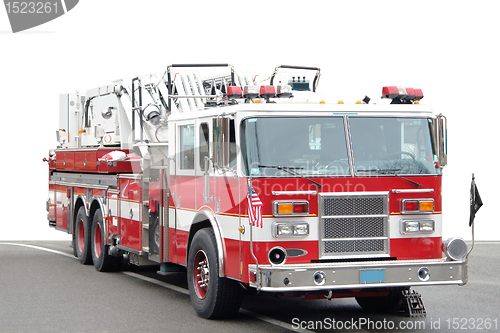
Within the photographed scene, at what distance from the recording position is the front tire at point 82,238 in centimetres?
1490

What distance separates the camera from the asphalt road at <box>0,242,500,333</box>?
29.8 ft

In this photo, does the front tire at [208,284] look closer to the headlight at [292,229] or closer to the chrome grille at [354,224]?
the headlight at [292,229]

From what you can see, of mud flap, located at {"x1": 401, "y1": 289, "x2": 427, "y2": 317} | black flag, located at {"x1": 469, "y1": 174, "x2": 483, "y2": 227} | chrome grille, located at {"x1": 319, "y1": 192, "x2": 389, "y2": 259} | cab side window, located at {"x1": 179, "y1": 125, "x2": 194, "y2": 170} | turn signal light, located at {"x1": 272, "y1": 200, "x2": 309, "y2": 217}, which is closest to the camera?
turn signal light, located at {"x1": 272, "y1": 200, "x2": 309, "y2": 217}

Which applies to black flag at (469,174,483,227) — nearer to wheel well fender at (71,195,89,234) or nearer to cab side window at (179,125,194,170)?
cab side window at (179,125,194,170)

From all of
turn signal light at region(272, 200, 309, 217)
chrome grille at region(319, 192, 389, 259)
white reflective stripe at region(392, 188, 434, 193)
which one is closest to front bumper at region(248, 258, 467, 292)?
chrome grille at region(319, 192, 389, 259)

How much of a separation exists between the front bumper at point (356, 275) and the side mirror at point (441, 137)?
1.32m

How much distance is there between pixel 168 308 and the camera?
1030 cm

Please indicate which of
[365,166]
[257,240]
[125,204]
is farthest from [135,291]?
[365,166]

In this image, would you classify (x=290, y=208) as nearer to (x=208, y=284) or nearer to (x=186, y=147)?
(x=208, y=284)

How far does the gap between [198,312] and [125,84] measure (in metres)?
6.25

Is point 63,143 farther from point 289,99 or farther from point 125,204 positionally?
point 289,99

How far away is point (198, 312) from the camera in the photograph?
963 cm

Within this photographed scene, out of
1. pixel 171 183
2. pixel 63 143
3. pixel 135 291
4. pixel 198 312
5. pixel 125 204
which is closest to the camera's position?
pixel 198 312

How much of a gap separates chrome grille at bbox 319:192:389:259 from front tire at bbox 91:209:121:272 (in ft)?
20.6
